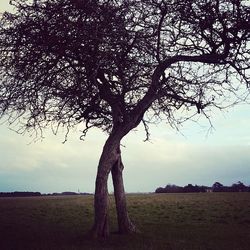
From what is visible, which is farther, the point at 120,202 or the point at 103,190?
the point at 120,202

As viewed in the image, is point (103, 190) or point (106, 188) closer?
point (103, 190)

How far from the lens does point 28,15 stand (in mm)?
16656

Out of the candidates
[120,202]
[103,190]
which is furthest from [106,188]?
[120,202]

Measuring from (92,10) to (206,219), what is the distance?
16.3 metres

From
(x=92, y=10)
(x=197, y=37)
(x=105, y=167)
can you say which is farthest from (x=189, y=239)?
(x=92, y=10)

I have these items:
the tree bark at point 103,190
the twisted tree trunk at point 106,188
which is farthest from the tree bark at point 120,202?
the tree bark at point 103,190

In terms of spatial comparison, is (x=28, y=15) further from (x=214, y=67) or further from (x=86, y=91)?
(x=214, y=67)

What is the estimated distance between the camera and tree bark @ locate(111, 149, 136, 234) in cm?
1806

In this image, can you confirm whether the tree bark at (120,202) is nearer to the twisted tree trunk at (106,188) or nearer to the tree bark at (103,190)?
the twisted tree trunk at (106,188)

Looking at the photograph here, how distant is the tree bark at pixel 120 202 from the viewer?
18.1 meters

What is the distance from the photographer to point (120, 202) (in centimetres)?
1838

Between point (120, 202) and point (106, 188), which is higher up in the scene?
point (106, 188)

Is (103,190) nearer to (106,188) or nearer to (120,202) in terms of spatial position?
(106,188)

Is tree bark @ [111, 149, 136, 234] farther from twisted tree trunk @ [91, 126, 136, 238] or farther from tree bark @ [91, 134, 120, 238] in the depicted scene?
tree bark @ [91, 134, 120, 238]
